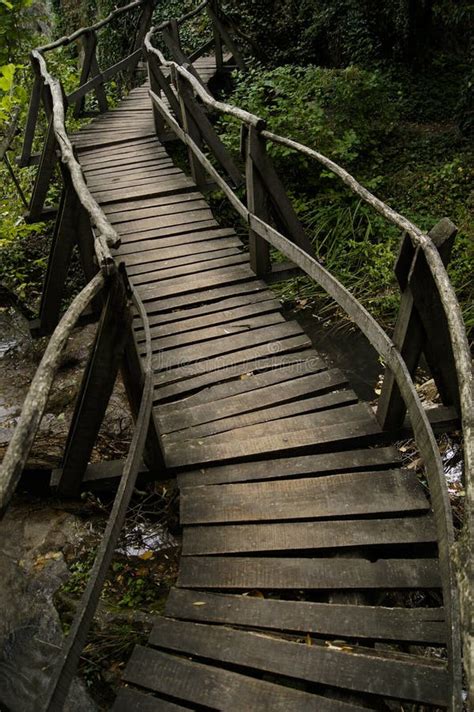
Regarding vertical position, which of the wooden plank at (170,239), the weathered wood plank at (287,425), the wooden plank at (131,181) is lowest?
the weathered wood plank at (287,425)

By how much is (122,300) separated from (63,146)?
2805mm

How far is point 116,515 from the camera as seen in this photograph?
8.48 feet

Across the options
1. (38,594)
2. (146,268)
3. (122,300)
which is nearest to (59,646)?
(38,594)

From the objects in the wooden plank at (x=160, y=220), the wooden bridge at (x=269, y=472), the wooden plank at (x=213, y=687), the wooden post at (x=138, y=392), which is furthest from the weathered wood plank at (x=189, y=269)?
the wooden plank at (x=213, y=687)

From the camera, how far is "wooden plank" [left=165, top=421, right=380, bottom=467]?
12.1 ft

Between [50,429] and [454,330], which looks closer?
[454,330]

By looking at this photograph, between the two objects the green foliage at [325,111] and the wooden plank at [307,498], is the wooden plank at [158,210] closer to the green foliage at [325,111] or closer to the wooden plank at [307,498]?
the green foliage at [325,111]

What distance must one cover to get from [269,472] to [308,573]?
74cm

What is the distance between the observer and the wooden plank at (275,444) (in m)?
3.69

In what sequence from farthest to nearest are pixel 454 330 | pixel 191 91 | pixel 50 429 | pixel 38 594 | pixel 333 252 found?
pixel 333 252
pixel 191 91
pixel 50 429
pixel 38 594
pixel 454 330

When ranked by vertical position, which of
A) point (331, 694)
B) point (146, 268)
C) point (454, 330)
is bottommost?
point (331, 694)

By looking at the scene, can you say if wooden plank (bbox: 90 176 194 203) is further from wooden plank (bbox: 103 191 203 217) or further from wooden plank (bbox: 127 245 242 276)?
wooden plank (bbox: 127 245 242 276)

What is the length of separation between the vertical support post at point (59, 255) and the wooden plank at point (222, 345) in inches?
59.7

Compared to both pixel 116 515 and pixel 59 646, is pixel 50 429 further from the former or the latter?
pixel 116 515
